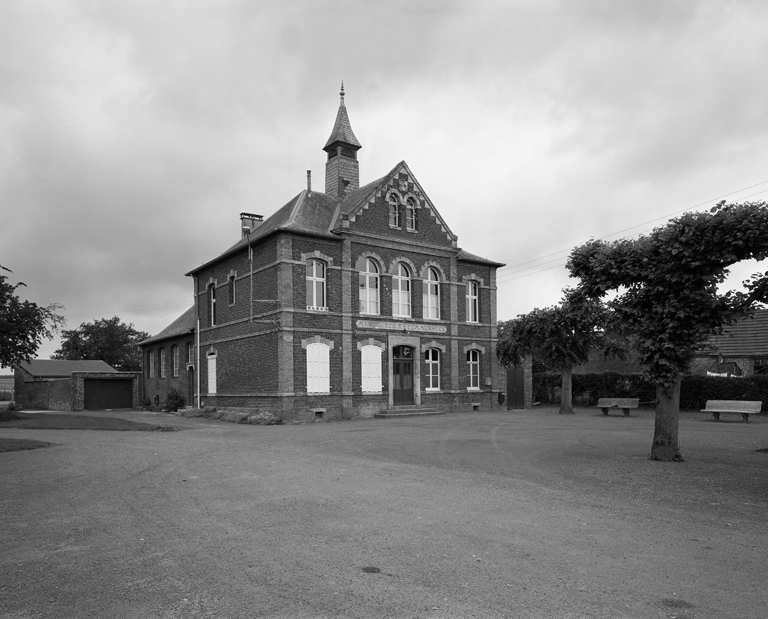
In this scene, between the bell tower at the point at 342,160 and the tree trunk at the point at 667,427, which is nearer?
the tree trunk at the point at 667,427

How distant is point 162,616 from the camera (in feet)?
16.2

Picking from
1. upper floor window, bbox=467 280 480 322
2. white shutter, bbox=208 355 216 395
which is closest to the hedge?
upper floor window, bbox=467 280 480 322

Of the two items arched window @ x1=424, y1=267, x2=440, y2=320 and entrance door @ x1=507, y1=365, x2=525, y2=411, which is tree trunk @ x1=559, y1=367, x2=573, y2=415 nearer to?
entrance door @ x1=507, y1=365, x2=525, y2=411

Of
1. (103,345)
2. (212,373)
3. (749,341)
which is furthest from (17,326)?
(103,345)

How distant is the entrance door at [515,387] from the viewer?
3720cm

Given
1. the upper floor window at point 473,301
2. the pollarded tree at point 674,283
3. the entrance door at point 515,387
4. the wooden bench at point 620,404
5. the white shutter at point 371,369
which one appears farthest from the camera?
the entrance door at point 515,387

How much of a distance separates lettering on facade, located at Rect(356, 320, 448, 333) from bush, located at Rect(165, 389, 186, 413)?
1313 centimetres

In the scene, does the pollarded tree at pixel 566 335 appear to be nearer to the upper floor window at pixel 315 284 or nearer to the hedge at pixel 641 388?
the hedge at pixel 641 388

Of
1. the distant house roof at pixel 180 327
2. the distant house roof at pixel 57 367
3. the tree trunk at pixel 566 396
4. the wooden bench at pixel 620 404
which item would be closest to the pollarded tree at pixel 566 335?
the tree trunk at pixel 566 396

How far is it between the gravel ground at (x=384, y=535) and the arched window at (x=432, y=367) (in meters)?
17.1

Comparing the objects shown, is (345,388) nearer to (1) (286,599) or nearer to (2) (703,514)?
(2) (703,514)

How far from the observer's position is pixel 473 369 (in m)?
34.4

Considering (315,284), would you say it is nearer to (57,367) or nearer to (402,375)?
(402,375)

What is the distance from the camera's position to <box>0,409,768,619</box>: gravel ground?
17.5ft
